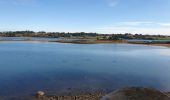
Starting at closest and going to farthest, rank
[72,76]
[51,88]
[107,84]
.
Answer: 1. [51,88]
2. [107,84]
3. [72,76]

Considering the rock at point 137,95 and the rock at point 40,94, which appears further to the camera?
the rock at point 40,94

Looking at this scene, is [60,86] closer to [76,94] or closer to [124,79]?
[76,94]

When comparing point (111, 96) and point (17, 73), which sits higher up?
point (111, 96)

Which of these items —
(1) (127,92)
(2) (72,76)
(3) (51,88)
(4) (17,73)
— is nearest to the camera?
(1) (127,92)

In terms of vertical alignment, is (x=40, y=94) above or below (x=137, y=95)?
below

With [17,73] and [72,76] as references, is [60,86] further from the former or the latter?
[17,73]

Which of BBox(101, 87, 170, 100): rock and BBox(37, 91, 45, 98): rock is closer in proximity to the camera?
BBox(101, 87, 170, 100): rock

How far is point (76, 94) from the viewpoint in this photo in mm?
20297

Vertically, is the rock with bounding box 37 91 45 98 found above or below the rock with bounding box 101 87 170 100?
below

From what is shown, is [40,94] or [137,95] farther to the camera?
[40,94]

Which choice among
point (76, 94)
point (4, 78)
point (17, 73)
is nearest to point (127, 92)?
point (76, 94)

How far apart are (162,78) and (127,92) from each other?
21.4 meters

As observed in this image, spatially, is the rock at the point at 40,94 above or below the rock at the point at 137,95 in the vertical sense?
below

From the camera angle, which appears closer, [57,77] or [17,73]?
[57,77]
